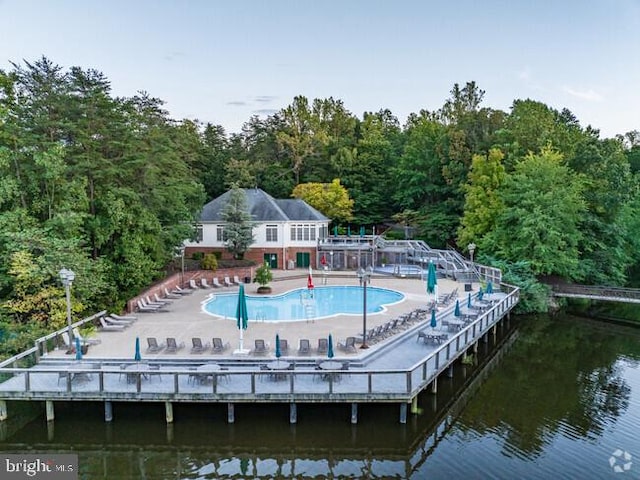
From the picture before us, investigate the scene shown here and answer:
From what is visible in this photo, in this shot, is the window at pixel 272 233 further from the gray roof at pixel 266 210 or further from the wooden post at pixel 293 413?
the wooden post at pixel 293 413

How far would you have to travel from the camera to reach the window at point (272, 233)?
124 feet

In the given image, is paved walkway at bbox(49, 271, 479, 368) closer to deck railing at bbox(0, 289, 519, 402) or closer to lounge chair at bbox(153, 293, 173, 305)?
lounge chair at bbox(153, 293, 173, 305)

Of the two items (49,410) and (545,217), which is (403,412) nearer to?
(49,410)

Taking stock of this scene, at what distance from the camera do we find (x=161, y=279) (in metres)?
27.9

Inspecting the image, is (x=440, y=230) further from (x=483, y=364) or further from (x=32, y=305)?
(x=32, y=305)

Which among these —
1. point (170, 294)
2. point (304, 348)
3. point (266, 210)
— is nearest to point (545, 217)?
point (304, 348)

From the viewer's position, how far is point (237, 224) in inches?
1369

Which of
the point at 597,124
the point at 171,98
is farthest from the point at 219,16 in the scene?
the point at 597,124

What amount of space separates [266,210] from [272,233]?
2.01 m

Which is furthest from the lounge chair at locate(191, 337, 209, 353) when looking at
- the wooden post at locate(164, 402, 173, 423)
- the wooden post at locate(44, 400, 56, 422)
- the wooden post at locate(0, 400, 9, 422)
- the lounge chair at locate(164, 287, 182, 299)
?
the lounge chair at locate(164, 287, 182, 299)

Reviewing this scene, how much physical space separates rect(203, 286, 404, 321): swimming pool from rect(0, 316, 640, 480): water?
26.9ft

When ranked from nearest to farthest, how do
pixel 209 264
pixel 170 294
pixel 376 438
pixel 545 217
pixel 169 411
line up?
pixel 376 438 → pixel 169 411 → pixel 170 294 → pixel 545 217 → pixel 209 264

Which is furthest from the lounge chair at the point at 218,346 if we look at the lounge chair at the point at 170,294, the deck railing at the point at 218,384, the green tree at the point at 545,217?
the green tree at the point at 545,217

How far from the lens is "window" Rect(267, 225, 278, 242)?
3775cm
